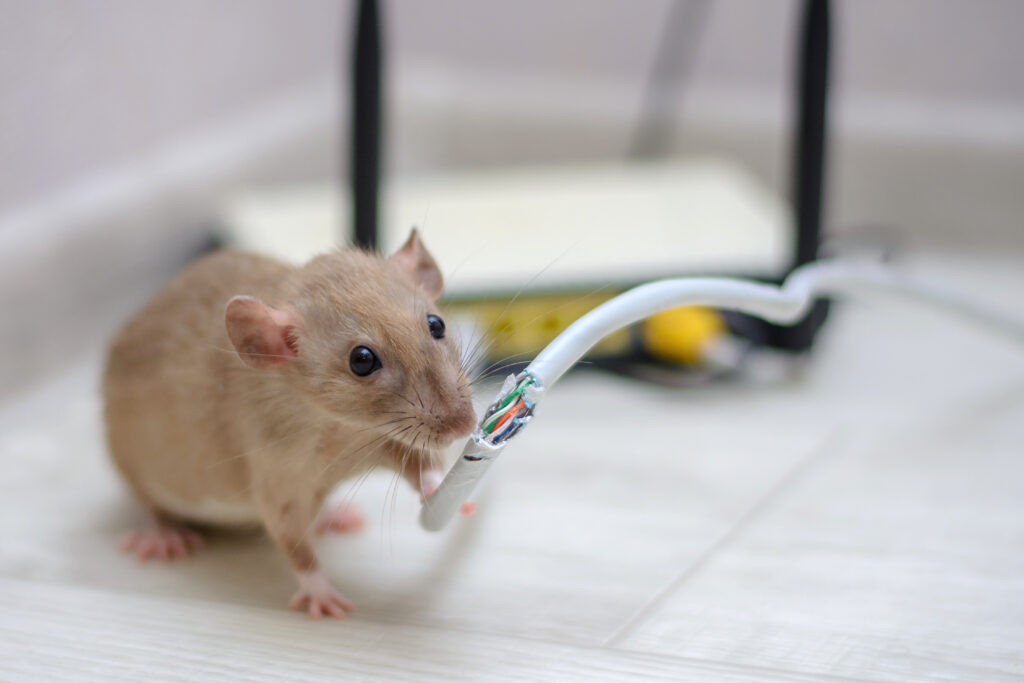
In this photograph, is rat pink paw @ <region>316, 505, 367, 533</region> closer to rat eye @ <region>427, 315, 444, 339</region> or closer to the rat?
the rat

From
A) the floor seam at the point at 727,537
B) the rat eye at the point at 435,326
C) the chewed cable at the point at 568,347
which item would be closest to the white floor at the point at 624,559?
the floor seam at the point at 727,537

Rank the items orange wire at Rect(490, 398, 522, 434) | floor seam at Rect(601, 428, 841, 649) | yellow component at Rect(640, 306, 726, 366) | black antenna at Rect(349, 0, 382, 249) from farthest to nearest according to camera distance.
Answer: yellow component at Rect(640, 306, 726, 366)
black antenna at Rect(349, 0, 382, 249)
floor seam at Rect(601, 428, 841, 649)
orange wire at Rect(490, 398, 522, 434)

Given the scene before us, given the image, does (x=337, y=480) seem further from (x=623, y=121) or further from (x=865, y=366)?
(x=623, y=121)

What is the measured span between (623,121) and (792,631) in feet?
4.38

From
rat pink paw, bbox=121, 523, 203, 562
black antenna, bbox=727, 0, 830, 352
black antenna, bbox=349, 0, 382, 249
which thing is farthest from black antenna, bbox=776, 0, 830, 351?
rat pink paw, bbox=121, 523, 203, 562

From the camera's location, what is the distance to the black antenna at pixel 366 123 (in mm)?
1104

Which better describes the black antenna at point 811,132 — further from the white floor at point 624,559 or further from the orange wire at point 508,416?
the orange wire at point 508,416

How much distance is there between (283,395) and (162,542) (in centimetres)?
22

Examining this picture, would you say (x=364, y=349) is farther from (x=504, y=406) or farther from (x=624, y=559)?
(x=624, y=559)

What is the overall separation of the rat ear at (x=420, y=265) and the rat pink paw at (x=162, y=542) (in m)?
0.32

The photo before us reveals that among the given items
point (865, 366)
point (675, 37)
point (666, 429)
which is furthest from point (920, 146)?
point (666, 429)

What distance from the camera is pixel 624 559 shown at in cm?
90

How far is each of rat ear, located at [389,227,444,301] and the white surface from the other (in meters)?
0.37

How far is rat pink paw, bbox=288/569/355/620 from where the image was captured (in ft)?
2.68
